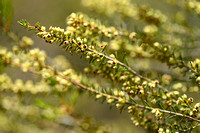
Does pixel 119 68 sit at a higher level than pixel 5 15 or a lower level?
lower

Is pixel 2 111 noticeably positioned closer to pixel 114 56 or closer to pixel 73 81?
pixel 73 81

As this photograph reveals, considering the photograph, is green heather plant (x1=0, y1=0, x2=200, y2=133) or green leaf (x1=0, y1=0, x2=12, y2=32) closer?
green heather plant (x1=0, y1=0, x2=200, y2=133)

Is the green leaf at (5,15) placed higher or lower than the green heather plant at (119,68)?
higher

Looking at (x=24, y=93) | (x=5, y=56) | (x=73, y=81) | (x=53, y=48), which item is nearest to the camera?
(x=73, y=81)

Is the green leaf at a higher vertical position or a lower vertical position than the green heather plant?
higher

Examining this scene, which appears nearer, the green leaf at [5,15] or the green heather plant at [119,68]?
the green heather plant at [119,68]

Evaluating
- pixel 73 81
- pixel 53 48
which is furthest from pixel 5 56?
pixel 53 48

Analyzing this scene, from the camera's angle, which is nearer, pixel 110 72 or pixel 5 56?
pixel 110 72

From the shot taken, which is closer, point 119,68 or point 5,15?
point 119,68
